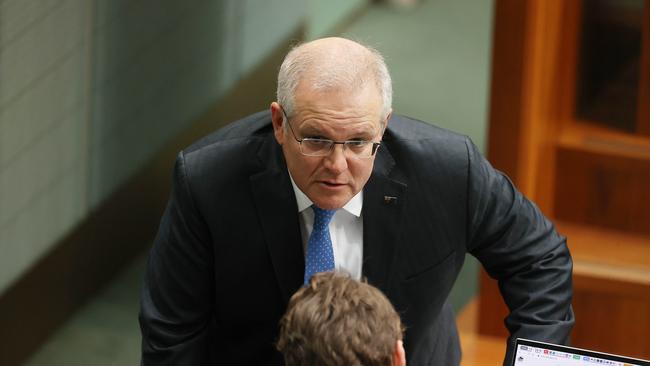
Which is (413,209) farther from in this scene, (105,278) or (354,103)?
(105,278)

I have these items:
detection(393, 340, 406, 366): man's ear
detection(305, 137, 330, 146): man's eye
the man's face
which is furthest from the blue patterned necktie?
detection(393, 340, 406, 366): man's ear

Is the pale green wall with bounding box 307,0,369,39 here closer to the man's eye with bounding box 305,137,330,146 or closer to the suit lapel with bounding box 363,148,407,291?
the suit lapel with bounding box 363,148,407,291

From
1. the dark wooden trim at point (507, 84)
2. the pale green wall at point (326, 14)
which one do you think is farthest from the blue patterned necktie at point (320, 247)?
the pale green wall at point (326, 14)

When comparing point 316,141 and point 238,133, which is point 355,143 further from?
point 238,133

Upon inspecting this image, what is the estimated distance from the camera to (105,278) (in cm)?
417

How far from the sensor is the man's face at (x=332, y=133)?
7.32ft

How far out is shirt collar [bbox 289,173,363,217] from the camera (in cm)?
254

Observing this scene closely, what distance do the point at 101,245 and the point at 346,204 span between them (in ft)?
5.60

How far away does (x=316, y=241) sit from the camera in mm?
2514

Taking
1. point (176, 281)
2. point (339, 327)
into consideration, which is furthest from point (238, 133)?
point (339, 327)

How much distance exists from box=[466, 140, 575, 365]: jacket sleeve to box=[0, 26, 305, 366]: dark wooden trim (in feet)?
5.35

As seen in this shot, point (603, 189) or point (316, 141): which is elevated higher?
point (316, 141)

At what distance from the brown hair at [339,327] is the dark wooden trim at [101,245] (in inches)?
76.3

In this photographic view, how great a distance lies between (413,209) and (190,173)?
436 millimetres
